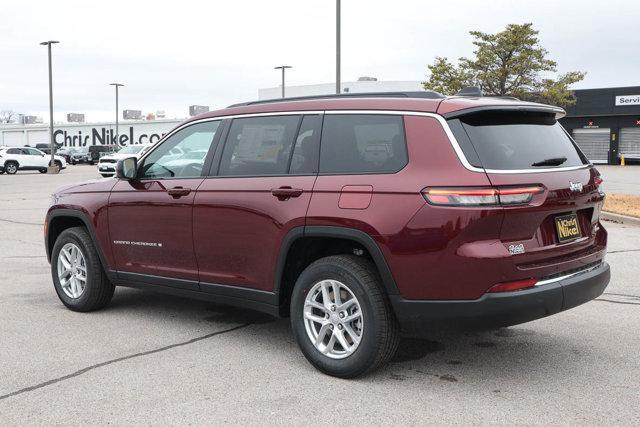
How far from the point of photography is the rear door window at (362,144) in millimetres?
4352

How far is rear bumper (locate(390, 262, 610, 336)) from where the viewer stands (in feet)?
13.2

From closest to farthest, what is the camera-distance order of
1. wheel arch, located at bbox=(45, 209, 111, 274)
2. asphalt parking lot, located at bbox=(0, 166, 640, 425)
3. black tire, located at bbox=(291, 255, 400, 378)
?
asphalt parking lot, located at bbox=(0, 166, 640, 425) < black tire, located at bbox=(291, 255, 400, 378) < wheel arch, located at bbox=(45, 209, 111, 274)

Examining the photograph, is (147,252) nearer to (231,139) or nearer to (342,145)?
(231,139)

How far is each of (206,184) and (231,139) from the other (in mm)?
382

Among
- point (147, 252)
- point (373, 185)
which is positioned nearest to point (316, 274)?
point (373, 185)

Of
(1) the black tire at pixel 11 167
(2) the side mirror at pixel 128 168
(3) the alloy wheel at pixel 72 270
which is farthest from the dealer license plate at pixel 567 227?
(1) the black tire at pixel 11 167

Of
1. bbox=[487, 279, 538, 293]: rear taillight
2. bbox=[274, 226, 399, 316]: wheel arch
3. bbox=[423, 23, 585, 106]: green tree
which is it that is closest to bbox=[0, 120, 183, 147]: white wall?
bbox=[423, 23, 585, 106]: green tree

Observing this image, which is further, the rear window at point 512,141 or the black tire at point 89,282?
the black tire at point 89,282

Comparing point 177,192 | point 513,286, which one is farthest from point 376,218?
point 177,192

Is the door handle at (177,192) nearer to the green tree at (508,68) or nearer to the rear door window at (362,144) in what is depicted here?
the rear door window at (362,144)

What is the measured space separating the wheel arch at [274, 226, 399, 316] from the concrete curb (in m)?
9.79

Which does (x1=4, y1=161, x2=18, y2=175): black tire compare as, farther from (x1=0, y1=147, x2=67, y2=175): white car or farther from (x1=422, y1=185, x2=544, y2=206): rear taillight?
(x1=422, y1=185, x2=544, y2=206): rear taillight

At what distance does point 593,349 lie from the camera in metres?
5.08

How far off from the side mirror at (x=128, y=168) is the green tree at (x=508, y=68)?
3192 cm
